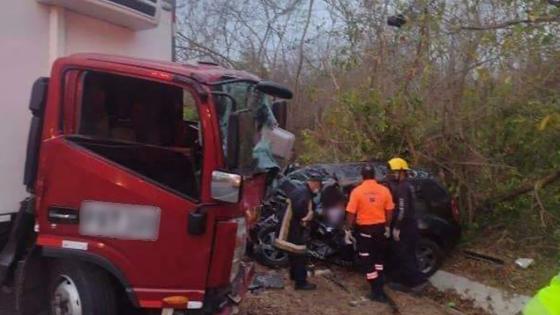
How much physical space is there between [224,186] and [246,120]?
703 mm

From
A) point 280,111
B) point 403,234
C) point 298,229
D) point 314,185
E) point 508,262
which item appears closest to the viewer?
point 280,111

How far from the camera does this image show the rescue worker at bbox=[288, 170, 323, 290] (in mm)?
8430

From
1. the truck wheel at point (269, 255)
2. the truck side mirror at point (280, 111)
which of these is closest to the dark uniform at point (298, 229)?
the truck wheel at point (269, 255)

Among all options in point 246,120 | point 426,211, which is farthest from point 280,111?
point 426,211

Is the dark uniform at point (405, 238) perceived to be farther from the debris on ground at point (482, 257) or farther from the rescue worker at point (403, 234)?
the debris on ground at point (482, 257)

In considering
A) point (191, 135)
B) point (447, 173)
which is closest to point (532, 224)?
point (447, 173)

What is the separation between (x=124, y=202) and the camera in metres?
4.71

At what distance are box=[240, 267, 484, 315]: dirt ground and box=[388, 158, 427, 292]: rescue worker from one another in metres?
0.29

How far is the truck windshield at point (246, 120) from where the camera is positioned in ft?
15.6

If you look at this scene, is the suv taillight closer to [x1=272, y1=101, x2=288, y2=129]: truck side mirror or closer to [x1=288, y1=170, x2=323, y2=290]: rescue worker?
[x1=288, y1=170, x2=323, y2=290]: rescue worker

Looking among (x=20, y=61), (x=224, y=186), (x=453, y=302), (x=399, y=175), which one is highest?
(x=20, y=61)

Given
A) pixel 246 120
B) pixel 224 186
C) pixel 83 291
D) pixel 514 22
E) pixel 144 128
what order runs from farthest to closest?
pixel 514 22 < pixel 144 128 < pixel 246 120 < pixel 83 291 < pixel 224 186

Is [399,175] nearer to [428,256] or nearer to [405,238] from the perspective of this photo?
[405,238]

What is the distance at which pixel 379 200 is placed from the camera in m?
8.35
